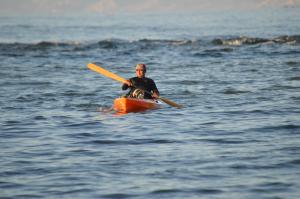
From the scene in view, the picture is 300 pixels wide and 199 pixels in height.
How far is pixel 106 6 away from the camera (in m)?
176

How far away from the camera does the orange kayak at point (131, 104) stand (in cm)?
1748

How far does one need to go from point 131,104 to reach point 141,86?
2.28 ft

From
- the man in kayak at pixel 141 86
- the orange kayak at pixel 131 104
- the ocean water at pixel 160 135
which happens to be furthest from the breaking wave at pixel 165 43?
the orange kayak at pixel 131 104

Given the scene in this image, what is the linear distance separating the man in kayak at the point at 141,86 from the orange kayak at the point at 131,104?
20 cm

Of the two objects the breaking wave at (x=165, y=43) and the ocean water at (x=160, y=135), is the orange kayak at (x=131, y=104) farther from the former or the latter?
the breaking wave at (x=165, y=43)

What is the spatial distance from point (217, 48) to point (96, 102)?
17.9 meters

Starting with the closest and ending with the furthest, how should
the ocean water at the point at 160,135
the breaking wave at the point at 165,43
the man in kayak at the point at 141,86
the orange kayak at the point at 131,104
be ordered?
the ocean water at the point at 160,135, the orange kayak at the point at 131,104, the man in kayak at the point at 141,86, the breaking wave at the point at 165,43

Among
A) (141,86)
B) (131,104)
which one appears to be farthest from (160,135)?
(141,86)

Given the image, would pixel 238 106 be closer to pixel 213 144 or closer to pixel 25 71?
pixel 213 144

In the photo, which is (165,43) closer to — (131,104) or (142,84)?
(142,84)

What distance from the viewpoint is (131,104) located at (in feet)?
57.7

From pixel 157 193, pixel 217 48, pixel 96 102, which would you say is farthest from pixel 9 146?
pixel 217 48

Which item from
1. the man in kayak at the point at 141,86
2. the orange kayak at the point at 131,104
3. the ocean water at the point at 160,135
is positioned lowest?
the ocean water at the point at 160,135

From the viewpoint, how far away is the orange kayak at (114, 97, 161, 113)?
17484 millimetres
